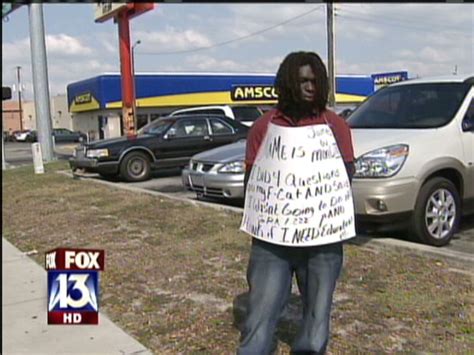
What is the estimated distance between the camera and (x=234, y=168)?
8.42 meters

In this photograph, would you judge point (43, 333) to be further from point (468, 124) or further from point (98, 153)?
point (98, 153)

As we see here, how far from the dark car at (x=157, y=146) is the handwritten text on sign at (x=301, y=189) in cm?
1043

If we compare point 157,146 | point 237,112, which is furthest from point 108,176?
point 237,112

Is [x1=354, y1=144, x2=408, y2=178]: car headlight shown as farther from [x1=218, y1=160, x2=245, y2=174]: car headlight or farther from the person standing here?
[x1=218, y1=160, x2=245, y2=174]: car headlight

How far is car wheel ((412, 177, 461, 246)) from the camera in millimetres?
5750

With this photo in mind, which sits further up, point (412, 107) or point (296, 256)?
point (412, 107)

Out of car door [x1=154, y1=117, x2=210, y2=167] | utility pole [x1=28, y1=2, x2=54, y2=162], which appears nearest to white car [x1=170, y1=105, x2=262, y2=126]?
car door [x1=154, y1=117, x2=210, y2=167]

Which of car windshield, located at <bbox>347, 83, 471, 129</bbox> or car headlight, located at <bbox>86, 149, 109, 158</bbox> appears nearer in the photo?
car windshield, located at <bbox>347, 83, 471, 129</bbox>

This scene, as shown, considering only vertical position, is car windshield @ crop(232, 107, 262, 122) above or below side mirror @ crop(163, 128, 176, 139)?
above

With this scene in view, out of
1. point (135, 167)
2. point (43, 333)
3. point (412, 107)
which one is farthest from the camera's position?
point (135, 167)

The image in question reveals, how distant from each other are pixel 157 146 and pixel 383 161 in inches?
327

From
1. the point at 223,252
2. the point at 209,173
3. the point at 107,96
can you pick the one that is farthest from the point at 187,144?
the point at 107,96

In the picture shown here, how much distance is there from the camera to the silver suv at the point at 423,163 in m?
5.64

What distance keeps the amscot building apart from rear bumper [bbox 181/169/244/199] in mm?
30193
